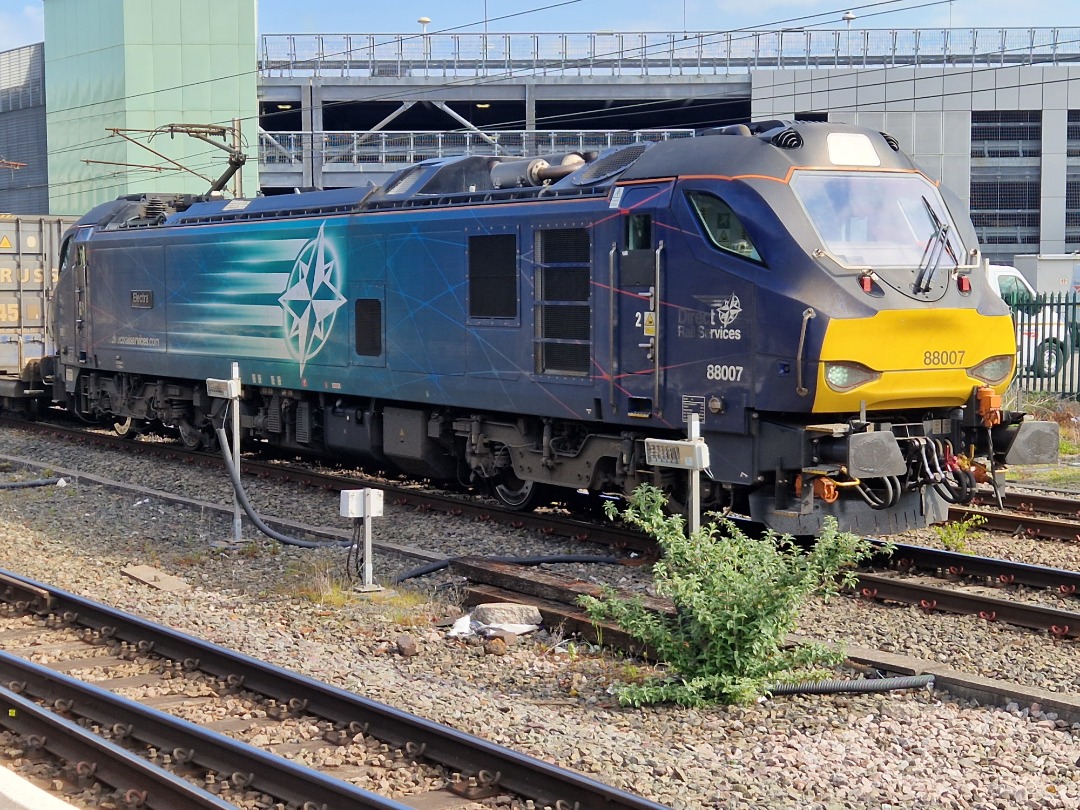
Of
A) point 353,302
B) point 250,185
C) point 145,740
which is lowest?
point 145,740

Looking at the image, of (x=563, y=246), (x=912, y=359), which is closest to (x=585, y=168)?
(x=563, y=246)

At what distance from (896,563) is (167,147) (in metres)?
42.1

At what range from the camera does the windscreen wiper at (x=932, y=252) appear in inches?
427

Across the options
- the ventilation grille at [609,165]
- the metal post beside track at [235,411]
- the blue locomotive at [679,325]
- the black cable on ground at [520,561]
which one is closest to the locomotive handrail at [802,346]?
the blue locomotive at [679,325]

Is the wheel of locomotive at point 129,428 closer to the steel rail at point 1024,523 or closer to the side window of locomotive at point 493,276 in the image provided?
the side window of locomotive at point 493,276

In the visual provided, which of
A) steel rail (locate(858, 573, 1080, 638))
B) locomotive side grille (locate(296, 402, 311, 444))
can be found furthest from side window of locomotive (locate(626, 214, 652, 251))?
locomotive side grille (locate(296, 402, 311, 444))

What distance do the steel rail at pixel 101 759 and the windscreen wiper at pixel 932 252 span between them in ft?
23.3

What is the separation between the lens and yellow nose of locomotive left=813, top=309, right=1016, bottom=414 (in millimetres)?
10289

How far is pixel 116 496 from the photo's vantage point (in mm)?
15789

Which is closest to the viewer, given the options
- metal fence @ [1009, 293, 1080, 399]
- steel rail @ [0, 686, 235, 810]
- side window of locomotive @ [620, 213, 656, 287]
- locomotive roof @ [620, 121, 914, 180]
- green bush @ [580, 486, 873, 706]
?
steel rail @ [0, 686, 235, 810]

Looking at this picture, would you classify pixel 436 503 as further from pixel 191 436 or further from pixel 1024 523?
pixel 191 436

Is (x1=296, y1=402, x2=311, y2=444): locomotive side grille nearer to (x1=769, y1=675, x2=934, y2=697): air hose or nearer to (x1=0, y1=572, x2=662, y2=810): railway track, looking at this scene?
(x1=0, y1=572, x2=662, y2=810): railway track

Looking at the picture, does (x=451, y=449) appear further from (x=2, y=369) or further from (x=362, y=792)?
(x=2, y=369)

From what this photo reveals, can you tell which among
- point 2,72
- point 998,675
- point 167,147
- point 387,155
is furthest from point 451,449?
point 2,72
